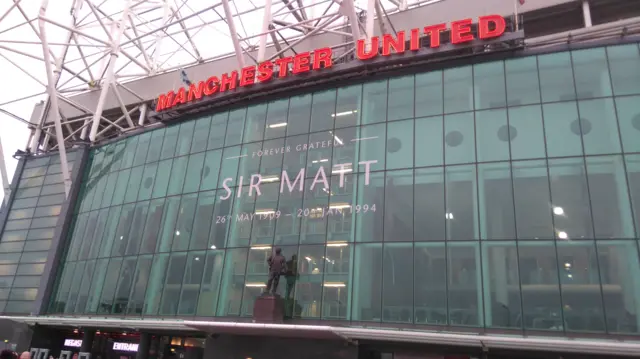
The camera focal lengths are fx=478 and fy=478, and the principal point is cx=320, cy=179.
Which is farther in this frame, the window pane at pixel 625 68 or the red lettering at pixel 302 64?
the red lettering at pixel 302 64

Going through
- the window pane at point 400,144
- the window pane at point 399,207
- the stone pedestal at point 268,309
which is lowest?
the stone pedestal at point 268,309

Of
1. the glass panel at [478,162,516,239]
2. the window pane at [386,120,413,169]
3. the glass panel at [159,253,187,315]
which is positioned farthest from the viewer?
the glass panel at [159,253,187,315]

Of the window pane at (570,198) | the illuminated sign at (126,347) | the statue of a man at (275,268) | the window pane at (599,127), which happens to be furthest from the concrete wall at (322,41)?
the illuminated sign at (126,347)

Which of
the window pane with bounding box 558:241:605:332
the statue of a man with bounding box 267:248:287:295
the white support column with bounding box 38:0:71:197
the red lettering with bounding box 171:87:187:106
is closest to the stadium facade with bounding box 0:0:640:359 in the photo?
the window pane with bounding box 558:241:605:332

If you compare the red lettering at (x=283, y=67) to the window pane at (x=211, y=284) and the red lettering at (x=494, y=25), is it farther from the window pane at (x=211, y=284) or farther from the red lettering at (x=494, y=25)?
the window pane at (x=211, y=284)

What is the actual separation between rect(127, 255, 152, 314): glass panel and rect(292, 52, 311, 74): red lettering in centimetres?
1346

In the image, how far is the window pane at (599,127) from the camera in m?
19.5

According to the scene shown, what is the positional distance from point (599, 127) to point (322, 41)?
1955 cm

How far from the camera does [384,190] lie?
73.7ft

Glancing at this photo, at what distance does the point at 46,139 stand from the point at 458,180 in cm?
3765

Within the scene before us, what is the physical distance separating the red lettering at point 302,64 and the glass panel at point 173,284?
1190 centimetres

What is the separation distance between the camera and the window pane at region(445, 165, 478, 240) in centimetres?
2027

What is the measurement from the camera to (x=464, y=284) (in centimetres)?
1944

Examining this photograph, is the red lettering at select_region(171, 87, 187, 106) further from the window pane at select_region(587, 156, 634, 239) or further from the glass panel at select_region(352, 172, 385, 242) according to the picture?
the window pane at select_region(587, 156, 634, 239)
